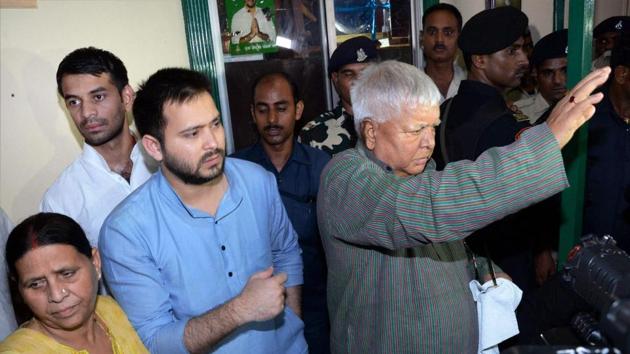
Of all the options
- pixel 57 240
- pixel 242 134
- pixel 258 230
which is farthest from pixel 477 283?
pixel 242 134

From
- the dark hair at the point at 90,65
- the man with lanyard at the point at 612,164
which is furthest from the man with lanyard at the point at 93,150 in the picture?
the man with lanyard at the point at 612,164

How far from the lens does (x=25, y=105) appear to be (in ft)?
8.03

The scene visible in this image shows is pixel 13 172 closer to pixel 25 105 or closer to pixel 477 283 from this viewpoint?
pixel 25 105

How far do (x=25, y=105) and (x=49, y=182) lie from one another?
1.33ft

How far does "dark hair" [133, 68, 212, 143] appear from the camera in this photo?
5.34 ft

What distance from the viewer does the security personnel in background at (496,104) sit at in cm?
198

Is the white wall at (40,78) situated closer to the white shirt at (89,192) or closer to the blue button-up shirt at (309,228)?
the white shirt at (89,192)

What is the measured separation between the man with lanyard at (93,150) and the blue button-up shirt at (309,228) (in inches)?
29.1

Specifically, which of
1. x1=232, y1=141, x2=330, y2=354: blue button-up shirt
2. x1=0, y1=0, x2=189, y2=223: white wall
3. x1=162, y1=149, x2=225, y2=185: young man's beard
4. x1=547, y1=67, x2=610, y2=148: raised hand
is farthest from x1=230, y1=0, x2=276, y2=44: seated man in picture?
x1=547, y1=67, x2=610, y2=148: raised hand

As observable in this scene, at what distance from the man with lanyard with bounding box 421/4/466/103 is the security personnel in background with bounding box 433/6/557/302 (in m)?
1.11

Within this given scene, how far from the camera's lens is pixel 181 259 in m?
1.63

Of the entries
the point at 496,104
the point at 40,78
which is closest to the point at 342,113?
the point at 496,104

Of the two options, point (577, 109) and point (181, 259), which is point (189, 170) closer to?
point (181, 259)

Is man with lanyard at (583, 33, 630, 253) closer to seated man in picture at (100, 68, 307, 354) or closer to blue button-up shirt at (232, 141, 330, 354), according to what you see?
blue button-up shirt at (232, 141, 330, 354)
